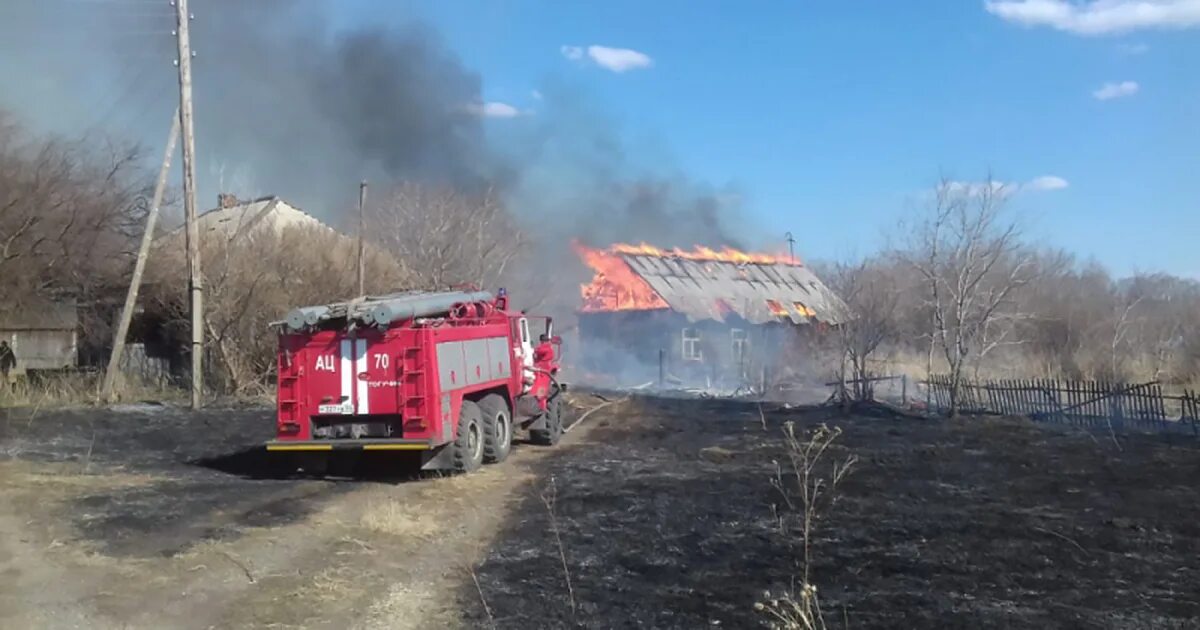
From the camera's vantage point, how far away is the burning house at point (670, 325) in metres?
38.5

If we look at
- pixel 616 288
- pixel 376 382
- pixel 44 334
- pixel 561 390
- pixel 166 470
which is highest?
pixel 616 288

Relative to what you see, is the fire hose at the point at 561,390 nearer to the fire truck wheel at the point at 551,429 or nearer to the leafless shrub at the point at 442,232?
the fire truck wheel at the point at 551,429

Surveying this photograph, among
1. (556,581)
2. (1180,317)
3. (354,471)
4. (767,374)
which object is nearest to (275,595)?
(556,581)

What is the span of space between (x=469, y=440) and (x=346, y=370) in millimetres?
1981

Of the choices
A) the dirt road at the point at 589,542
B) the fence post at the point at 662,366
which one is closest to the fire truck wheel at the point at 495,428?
the dirt road at the point at 589,542

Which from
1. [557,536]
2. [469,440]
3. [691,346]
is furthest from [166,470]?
[691,346]

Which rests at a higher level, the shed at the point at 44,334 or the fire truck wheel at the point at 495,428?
the shed at the point at 44,334

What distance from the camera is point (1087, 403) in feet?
65.1

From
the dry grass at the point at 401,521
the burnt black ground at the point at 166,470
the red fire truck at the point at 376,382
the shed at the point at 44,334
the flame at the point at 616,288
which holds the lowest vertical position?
the dry grass at the point at 401,521

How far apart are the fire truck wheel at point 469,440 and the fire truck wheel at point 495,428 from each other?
28cm

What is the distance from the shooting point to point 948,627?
6.18 m

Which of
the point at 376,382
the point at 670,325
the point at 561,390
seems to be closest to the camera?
the point at 376,382

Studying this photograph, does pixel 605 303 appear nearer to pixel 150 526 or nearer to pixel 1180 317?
pixel 1180 317

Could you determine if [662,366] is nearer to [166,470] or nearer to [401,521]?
[166,470]
